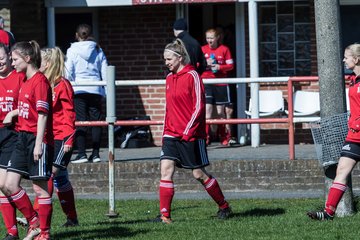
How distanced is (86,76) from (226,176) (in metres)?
2.78

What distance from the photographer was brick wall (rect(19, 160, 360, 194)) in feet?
44.8

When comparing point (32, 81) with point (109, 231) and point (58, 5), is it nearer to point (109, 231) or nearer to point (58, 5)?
point (109, 231)

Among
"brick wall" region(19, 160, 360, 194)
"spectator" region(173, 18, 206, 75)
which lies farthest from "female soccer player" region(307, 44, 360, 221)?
"spectator" region(173, 18, 206, 75)

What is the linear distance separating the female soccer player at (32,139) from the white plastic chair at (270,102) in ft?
25.8

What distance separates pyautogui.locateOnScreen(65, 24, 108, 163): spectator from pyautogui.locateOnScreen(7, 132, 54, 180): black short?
4900 mm

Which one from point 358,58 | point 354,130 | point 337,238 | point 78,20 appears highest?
point 78,20

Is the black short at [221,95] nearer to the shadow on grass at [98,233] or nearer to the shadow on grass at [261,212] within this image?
the shadow on grass at [261,212]

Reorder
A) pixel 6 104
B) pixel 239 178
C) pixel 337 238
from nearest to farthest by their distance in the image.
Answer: pixel 337 238
pixel 6 104
pixel 239 178

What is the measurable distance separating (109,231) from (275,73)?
800 centimetres

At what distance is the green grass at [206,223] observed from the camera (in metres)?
9.78

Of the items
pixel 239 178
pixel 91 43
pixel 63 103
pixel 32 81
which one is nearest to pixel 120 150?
pixel 91 43

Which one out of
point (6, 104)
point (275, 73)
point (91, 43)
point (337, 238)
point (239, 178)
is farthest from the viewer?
point (275, 73)

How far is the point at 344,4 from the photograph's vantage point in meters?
17.5

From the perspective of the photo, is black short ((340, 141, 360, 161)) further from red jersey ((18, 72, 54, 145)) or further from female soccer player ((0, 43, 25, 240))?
female soccer player ((0, 43, 25, 240))
